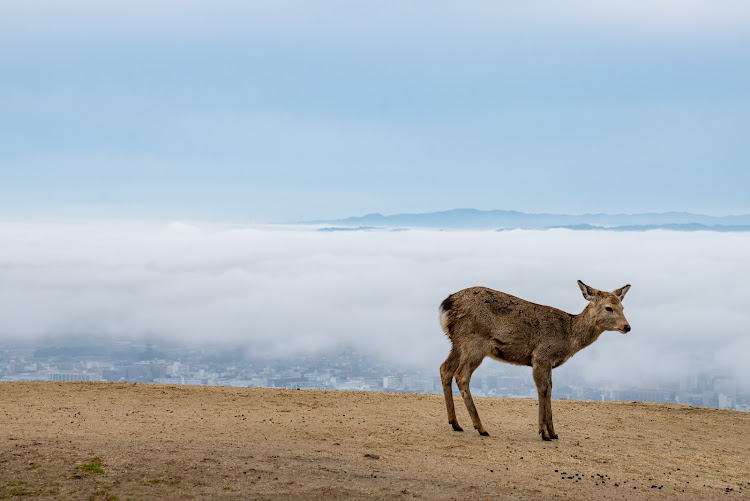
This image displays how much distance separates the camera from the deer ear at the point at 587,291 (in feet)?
58.3

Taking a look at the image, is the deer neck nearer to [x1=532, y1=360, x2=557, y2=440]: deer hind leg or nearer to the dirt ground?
[x1=532, y1=360, x2=557, y2=440]: deer hind leg

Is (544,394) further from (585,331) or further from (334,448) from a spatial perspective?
(334,448)

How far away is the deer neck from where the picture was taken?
17.4m

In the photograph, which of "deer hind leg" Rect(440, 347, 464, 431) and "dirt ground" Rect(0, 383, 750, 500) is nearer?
"dirt ground" Rect(0, 383, 750, 500)

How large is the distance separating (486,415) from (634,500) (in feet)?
23.8

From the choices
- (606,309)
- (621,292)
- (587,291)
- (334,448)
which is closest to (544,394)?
(606,309)

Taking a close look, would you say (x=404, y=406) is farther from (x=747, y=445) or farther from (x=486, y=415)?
(x=747, y=445)

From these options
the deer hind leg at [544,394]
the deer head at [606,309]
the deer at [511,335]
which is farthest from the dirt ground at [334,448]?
the deer head at [606,309]

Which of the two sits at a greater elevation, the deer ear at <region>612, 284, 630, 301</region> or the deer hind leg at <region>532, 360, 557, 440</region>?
the deer ear at <region>612, 284, 630, 301</region>

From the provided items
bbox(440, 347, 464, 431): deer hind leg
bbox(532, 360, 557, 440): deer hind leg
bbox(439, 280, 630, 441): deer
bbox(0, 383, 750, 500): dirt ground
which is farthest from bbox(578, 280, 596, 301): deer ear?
bbox(440, 347, 464, 431): deer hind leg

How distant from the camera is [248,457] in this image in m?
13.4

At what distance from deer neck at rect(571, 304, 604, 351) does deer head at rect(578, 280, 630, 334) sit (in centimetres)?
8

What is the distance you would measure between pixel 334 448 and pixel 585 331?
6347 mm

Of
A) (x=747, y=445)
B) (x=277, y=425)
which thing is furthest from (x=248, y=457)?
(x=747, y=445)
